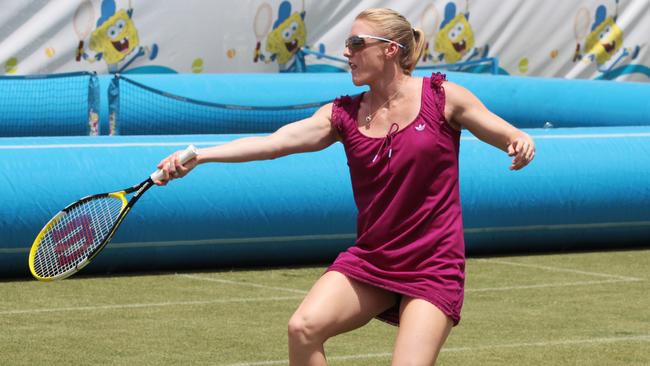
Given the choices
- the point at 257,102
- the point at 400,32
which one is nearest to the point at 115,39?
the point at 257,102

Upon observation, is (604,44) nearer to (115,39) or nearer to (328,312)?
(115,39)

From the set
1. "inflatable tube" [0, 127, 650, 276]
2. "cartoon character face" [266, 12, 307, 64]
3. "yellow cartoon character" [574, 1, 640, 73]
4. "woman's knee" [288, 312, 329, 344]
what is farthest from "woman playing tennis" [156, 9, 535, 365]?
"yellow cartoon character" [574, 1, 640, 73]

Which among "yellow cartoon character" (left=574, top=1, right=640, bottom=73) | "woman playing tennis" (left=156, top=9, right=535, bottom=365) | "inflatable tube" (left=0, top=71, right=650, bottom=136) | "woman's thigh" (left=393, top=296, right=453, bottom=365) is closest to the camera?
"woman's thigh" (left=393, top=296, right=453, bottom=365)

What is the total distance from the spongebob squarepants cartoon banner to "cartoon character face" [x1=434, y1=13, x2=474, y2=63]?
0.05ft

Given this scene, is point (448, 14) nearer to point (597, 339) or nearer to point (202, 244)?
point (202, 244)

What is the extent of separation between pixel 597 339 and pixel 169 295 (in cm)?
297

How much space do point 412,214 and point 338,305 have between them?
0.43 meters

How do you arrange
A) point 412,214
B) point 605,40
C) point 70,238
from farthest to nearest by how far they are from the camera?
point 605,40, point 70,238, point 412,214

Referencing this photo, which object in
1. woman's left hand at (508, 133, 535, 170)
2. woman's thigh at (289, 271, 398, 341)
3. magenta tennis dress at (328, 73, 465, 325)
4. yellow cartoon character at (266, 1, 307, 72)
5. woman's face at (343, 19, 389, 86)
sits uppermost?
woman's face at (343, 19, 389, 86)

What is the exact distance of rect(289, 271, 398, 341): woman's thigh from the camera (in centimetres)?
445

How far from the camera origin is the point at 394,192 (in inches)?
182

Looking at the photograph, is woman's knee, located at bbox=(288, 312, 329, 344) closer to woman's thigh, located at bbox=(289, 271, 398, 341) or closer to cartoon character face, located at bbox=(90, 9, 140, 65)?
woman's thigh, located at bbox=(289, 271, 398, 341)

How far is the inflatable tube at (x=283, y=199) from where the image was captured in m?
9.13

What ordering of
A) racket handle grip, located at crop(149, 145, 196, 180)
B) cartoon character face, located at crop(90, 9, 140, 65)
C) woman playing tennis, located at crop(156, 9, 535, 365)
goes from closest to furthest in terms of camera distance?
woman playing tennis, located at crop(156, 9, 535, 365) → racket handle grip, located at crop(149, 145, 196, 180) → cartoon character face, located at crop(90, 9, 140, 65)
